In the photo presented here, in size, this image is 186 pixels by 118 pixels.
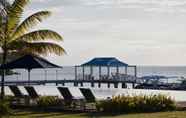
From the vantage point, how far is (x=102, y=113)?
2061 cm

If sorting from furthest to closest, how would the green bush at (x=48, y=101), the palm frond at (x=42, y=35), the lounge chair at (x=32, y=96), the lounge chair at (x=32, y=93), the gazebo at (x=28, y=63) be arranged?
the lounge chair at (x=32, y=93) → the lounge chair at (x=32, y=96) → the gazebo at (x=28, y=63) → the green bush at (x=48, y=101) → the palm frond at (x=42, y=35)

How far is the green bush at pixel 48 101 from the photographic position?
2339 centimetres

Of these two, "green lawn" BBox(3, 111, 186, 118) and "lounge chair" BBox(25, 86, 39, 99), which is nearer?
"green lawn" BBox(3, 111, 186, 118)

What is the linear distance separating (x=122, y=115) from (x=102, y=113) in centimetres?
141

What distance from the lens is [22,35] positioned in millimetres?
22422

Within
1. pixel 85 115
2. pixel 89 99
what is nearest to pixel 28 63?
pixel 89 99

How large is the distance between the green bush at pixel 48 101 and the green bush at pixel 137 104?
2566 mm

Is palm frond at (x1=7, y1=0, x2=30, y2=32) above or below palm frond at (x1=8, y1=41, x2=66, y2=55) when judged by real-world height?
above

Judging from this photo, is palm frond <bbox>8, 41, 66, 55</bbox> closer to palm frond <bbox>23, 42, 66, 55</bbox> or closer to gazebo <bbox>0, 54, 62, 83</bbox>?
palm frond <bbox>23, 42, 66, 55</bbox>

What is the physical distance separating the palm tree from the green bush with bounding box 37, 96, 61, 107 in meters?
2.10

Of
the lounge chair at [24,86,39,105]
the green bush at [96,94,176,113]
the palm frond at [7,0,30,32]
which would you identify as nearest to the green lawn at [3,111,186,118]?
the green bush at [96,94,176,113]

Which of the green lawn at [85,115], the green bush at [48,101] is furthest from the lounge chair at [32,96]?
the green lawn at [85,115]

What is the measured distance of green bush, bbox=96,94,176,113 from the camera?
20938 millimetres

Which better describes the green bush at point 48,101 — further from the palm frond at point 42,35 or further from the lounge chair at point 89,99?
the palm frond at point 42,35
